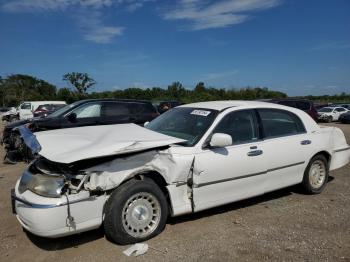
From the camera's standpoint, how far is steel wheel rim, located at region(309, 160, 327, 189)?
599 cm

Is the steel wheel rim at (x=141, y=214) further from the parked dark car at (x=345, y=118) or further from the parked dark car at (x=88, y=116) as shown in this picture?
the parked dark car at (x=345, y=118)

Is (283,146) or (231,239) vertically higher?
(283,146)

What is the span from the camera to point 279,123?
5.61 metres

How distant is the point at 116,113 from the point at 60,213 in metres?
7.61

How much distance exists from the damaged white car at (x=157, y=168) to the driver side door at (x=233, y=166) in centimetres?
1

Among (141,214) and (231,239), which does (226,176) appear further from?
(141,214)

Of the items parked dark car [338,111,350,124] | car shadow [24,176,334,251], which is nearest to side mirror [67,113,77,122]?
car shadow [24,176,334,251]

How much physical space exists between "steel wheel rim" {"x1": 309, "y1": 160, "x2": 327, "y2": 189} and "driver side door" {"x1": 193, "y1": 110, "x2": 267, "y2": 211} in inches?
49.8

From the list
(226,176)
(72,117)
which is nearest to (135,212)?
(226,176)

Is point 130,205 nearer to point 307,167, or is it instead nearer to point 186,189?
point 186,189

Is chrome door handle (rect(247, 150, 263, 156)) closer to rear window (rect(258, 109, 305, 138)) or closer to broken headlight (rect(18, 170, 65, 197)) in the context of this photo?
rear window (rect(258, 109, 305, 138))

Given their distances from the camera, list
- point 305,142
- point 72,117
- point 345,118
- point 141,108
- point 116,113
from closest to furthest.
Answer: point 305,142, point 72,117, point 116,113, point 141,108, point 345,118

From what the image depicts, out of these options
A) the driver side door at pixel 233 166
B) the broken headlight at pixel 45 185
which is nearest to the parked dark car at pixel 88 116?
the broken headlight at pixel 45 185

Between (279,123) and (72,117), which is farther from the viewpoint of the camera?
(72,117)
